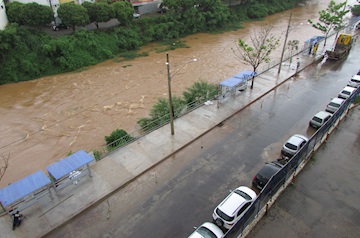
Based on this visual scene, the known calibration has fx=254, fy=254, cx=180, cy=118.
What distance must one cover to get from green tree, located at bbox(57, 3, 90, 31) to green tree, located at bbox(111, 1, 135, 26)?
211 inches

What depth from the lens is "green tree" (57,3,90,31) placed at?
37062 millimetres

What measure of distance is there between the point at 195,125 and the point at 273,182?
8.72 meters

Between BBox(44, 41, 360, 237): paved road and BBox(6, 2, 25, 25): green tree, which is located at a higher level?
BBox(6, 2, 25, 25): green tree

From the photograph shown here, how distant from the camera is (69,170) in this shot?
554 inches

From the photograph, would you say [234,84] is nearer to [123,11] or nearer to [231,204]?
[231,204]

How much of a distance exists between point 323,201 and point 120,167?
11.6 meters

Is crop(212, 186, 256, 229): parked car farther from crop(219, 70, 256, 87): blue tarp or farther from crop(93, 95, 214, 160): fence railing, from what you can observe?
crop(219, 70, 256, 87): blue tarp

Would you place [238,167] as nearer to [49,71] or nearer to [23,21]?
[49,71]

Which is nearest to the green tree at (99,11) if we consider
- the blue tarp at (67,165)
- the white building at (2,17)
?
the white building at (2,17)

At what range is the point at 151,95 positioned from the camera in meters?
28.5

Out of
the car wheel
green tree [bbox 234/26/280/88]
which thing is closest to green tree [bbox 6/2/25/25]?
green tree [bbox 234/26/280/88]

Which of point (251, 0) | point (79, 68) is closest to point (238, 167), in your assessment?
point (79, 68)

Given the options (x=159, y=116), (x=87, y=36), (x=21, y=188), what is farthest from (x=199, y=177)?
(x=87, y=36)

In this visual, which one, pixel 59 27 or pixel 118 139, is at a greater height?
pixel 59 27
